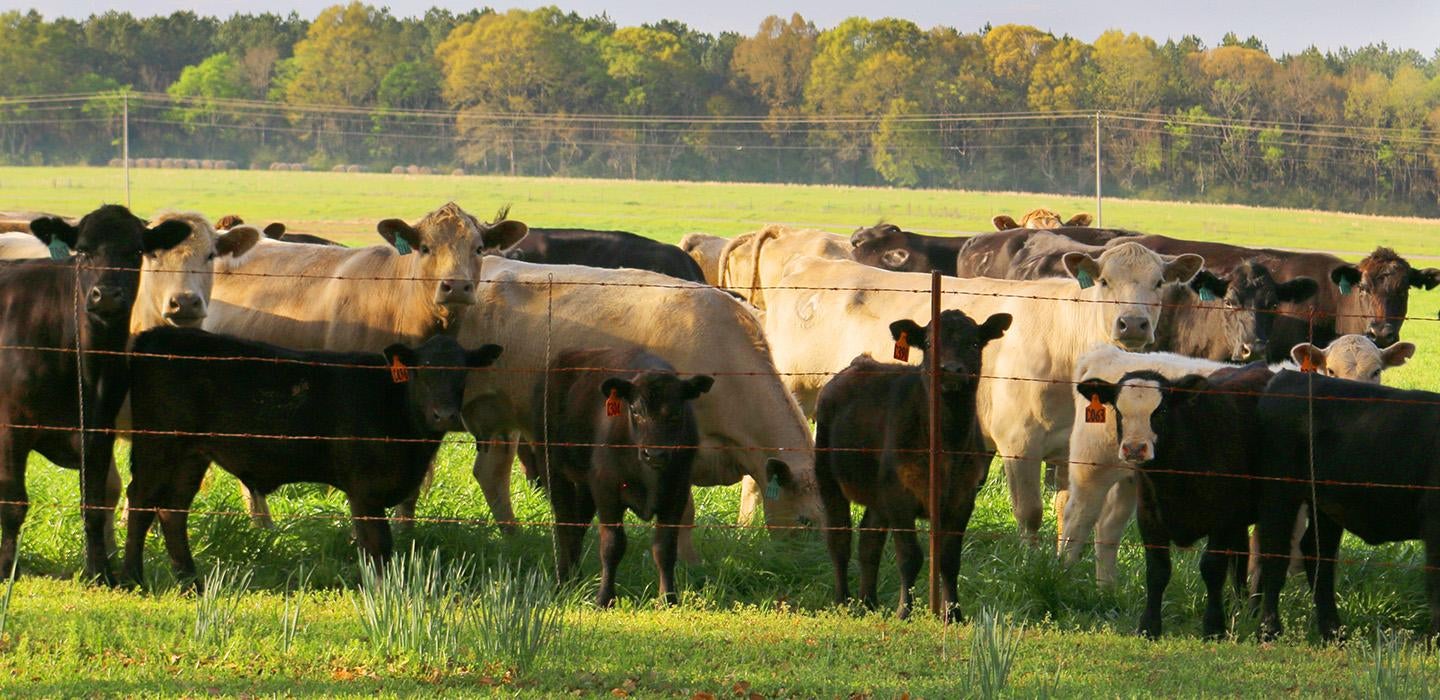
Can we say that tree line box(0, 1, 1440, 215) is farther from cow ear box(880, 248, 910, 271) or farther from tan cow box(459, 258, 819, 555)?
tan cow box(459, 258, 819, 555)

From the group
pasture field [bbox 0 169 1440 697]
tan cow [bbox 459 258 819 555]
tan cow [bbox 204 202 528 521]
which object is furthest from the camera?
tan cow [bbox 204 202 528 521]

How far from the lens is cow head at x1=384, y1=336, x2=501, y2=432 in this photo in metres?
8.45

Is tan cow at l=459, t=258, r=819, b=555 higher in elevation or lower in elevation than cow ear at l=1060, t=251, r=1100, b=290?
lower

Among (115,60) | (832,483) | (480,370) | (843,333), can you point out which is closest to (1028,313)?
(843,333)

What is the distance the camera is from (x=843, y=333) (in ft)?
39.1

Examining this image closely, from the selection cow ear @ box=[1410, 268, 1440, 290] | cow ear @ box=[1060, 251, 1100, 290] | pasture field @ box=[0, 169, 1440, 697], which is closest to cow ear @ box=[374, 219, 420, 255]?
pasture field @ box=[0, 169, 1440, 697]

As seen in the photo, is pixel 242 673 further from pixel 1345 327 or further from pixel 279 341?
pixel 1345 327

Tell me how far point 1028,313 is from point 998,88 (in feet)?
266

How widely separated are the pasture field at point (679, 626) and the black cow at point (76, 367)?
44 cm

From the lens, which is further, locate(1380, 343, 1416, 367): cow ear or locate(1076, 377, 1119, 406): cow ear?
locate(1380, 343, 1416, 367): cow ear

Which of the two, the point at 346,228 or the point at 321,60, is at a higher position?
the point at 321,60

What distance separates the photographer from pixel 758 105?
97188 mm

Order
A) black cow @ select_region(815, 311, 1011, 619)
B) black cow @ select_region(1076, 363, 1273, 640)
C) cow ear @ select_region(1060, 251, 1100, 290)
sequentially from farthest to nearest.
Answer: cow ear @ select_region(1060, 251, 1100, 290), black cow @ select_region(815, 311, 1011, 619), black cow @ select_region(1076, 363, 1273, 640)

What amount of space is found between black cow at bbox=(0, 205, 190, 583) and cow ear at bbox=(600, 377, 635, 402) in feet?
7.89
